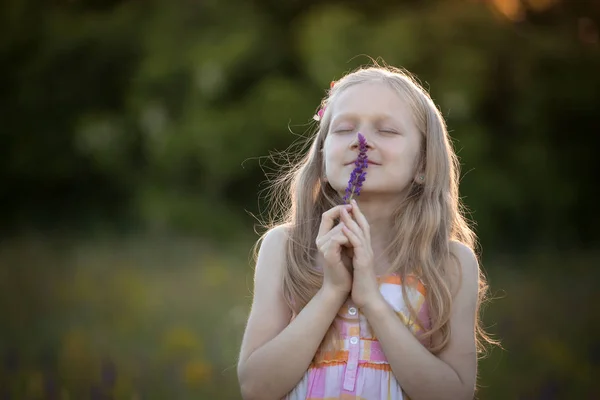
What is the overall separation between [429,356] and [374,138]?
2.35 feet

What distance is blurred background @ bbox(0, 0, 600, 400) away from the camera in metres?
6.82

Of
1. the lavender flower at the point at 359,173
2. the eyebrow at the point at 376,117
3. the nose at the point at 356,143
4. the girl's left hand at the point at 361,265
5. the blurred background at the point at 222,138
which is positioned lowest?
the girl's left hand at the point at 361,265

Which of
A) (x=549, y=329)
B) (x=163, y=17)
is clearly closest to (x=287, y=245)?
(x=549, y=329)

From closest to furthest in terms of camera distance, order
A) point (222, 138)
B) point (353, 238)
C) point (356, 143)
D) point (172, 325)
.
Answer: point (353, 238) < point (356, 143) < point (172, 325) < point (222, 138)

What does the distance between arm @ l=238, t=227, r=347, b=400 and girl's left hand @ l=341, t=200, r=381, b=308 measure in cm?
7

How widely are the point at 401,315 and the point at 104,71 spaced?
1205cm

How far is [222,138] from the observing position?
Answer: 1198 centimetres

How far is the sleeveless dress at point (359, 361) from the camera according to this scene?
256cm

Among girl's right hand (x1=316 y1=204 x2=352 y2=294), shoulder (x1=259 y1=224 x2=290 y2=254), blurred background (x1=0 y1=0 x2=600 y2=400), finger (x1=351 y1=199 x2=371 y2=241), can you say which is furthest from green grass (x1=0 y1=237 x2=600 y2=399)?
finger (x1=351 y1=199 x2=371 y2=241)

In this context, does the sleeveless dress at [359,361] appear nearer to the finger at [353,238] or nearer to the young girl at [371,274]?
the young girl at [371,274]

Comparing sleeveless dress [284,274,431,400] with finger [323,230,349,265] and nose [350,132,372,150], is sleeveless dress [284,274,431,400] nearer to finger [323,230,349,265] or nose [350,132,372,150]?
finger [323,230,349,265]

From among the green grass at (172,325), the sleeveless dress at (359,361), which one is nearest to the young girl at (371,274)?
the sleeveless dress at (359,361)

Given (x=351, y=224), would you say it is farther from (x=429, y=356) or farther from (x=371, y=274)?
(x=429, y=356)

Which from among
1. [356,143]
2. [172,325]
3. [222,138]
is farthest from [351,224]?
[222,138]
